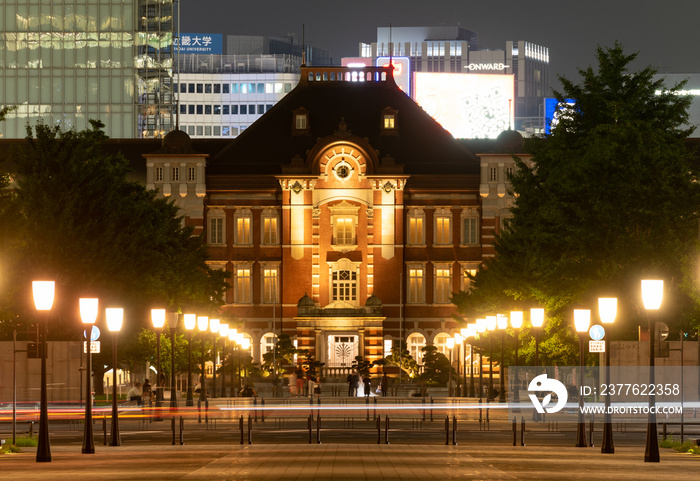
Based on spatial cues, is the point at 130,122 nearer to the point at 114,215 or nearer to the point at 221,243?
the point at 221,243

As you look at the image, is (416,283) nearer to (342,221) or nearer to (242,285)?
(342,221)

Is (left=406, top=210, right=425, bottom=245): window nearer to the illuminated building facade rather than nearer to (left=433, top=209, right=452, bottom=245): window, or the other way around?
the illuminated building facade

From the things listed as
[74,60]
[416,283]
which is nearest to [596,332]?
[416,283]

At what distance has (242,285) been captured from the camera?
107375 millimetres

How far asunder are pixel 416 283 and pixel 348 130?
12274mm

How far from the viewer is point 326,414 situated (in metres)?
57.8

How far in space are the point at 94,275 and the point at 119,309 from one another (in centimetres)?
2192

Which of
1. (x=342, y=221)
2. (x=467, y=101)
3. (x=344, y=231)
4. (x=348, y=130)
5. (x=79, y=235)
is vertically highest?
(x=467, y=101)

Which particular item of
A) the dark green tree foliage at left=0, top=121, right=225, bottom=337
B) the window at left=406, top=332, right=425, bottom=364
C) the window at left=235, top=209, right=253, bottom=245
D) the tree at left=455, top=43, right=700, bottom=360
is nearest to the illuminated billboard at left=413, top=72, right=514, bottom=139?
the window at left=406, top=332, right=425, bottom=364

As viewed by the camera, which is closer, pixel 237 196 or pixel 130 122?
pixel 237 196

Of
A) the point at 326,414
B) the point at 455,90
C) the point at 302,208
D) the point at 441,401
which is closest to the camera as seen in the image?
the point at 326,414

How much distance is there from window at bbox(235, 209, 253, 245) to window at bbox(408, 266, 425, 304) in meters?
12.0

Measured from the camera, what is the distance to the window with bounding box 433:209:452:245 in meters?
107

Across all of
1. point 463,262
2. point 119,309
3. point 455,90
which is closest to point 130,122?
point 455,90
